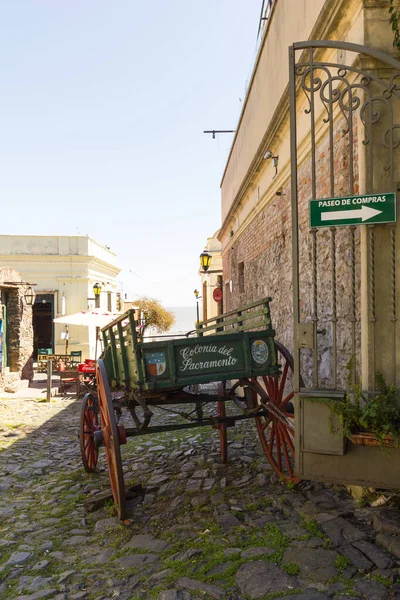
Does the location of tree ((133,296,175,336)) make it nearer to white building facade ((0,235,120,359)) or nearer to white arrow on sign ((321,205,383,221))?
white building facade ((0,235,120,359))

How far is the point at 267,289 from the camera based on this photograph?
27.6 ft

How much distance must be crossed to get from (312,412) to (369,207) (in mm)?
1401

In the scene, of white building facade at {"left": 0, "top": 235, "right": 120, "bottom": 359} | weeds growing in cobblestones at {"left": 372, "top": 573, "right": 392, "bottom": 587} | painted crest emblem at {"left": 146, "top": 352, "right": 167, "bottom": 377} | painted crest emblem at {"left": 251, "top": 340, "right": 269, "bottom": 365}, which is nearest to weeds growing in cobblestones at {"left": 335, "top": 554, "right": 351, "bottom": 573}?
weeds growing in cobblestones at {"left": 372, "top": 573, "right": 392, "bottom": 587}

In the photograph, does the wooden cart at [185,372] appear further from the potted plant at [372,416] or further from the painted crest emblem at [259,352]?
the potted plant at [372,416]

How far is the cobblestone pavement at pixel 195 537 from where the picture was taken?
3.14 metres

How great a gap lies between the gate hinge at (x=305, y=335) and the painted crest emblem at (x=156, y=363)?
145 centimetres

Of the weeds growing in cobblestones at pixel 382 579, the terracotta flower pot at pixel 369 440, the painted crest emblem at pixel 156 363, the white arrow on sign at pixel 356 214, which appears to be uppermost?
the white arrow on sign at pixel 356 214

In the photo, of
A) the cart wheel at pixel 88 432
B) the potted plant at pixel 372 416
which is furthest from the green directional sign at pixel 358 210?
the cart wheel at pixel 88 432

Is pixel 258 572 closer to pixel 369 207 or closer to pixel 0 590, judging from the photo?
pixel 0 590

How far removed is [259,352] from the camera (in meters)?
4.62

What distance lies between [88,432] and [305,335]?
3524 millimetres

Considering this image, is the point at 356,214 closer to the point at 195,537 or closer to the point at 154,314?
the point at 195,537

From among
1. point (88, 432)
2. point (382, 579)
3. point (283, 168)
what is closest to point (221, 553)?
point (382, 579)

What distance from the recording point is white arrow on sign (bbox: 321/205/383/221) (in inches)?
129
